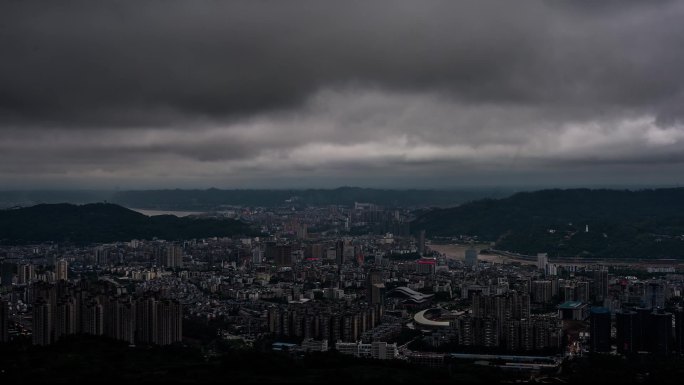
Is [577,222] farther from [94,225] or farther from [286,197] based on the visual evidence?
[286,197]

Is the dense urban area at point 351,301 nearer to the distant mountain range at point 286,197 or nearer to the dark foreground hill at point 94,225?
the dark foreground hill at point 94,225

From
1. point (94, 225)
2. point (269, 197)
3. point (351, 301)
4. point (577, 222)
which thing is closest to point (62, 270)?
point (351, 301)

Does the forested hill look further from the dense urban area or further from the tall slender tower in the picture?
the tall slender tower

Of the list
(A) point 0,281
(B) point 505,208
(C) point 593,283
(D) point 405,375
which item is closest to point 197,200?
(B) point 505,208

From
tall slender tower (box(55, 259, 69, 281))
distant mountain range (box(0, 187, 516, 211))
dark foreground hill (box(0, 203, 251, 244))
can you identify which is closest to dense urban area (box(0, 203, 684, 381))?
tall slender tower (box(55, 259, 69, 281))

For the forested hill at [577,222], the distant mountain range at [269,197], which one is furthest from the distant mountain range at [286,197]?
the forested hill at [577,222]

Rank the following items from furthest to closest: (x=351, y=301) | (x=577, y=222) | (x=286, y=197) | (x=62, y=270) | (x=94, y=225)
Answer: (x=286, y=197) < (x=577, y=222) < (x=94, y=225) < (x=62, y=270) < (x=351, y=301)
